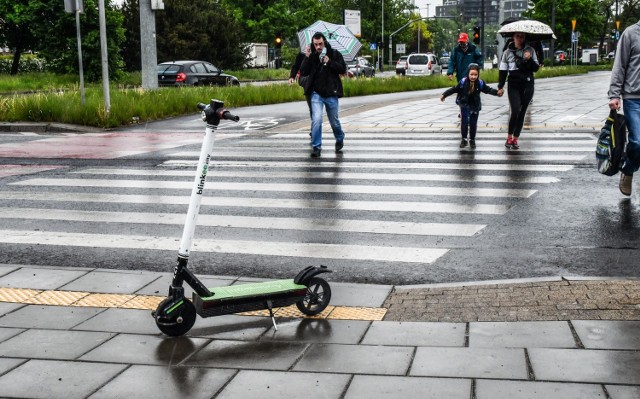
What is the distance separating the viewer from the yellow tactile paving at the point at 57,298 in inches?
205

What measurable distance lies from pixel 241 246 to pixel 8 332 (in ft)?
8.12

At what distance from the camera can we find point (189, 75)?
106ft

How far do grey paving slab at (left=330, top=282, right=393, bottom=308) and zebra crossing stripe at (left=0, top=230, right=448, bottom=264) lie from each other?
867 millimetres

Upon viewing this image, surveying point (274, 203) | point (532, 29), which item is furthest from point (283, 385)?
point (532, 29)

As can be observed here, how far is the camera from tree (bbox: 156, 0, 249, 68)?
53375 mm

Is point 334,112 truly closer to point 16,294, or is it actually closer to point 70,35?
point 16,294

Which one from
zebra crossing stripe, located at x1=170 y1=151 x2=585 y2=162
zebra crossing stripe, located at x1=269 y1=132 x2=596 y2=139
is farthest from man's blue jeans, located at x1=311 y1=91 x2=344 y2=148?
zebra crossing stripe, located at x1=269 y1=132 x2=596 y2=139

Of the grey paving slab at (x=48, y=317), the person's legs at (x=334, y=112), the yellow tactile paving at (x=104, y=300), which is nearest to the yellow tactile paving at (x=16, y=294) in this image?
the grey paving slab at (x=48, y=317)

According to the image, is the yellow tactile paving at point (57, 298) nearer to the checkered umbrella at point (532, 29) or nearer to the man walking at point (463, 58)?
the man walking at point (463, 58)

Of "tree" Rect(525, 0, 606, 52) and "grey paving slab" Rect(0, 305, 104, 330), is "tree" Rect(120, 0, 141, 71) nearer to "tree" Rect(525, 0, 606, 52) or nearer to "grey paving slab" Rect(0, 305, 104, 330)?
"tree" Rect(525, 0, 606, 52)

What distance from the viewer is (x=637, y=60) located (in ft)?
26.5

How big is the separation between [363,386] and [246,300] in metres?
1.13

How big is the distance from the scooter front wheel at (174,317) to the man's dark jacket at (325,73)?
28.7 feet

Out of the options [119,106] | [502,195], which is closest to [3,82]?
[119,106]
